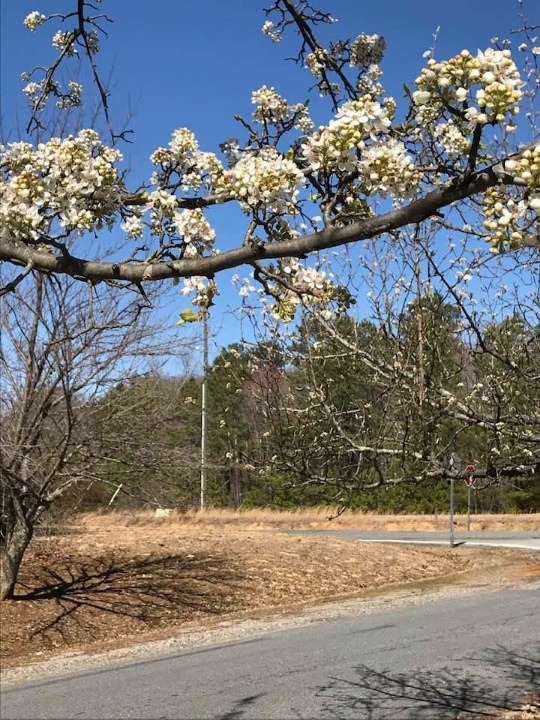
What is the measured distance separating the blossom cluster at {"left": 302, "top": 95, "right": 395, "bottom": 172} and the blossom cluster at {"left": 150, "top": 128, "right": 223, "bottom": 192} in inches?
32.6

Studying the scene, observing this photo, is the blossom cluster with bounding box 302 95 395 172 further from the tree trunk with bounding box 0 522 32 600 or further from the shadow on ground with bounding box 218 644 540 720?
the tree trunk with bounding box 0 522 32 600

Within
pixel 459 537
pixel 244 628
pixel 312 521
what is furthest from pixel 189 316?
pixel 312 521

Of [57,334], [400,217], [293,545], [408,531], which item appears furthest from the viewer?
[408,531]

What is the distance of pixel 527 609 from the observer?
9.95m


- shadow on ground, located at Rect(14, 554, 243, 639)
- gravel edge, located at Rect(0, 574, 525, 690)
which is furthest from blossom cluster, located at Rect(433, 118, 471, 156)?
shadow on ground, located at Rect(14, 554, 243, 639)

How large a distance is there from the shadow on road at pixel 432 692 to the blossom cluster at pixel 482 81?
15.9 ft

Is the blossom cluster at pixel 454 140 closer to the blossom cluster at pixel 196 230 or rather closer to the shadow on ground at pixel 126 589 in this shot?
the blossom cluster at pixel 196 230

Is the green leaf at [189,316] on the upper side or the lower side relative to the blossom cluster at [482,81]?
lower

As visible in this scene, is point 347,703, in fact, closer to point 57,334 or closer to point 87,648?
point 87,648

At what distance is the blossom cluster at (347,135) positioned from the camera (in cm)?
185

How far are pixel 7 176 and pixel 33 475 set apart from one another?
730 centimetres

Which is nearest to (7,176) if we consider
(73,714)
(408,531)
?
(73,714)

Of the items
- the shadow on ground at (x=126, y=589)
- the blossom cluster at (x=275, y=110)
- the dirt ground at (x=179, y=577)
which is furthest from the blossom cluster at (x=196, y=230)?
the shadow on ground at (x=126, y=589)

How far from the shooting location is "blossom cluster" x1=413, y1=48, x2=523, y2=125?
5.36 feet
